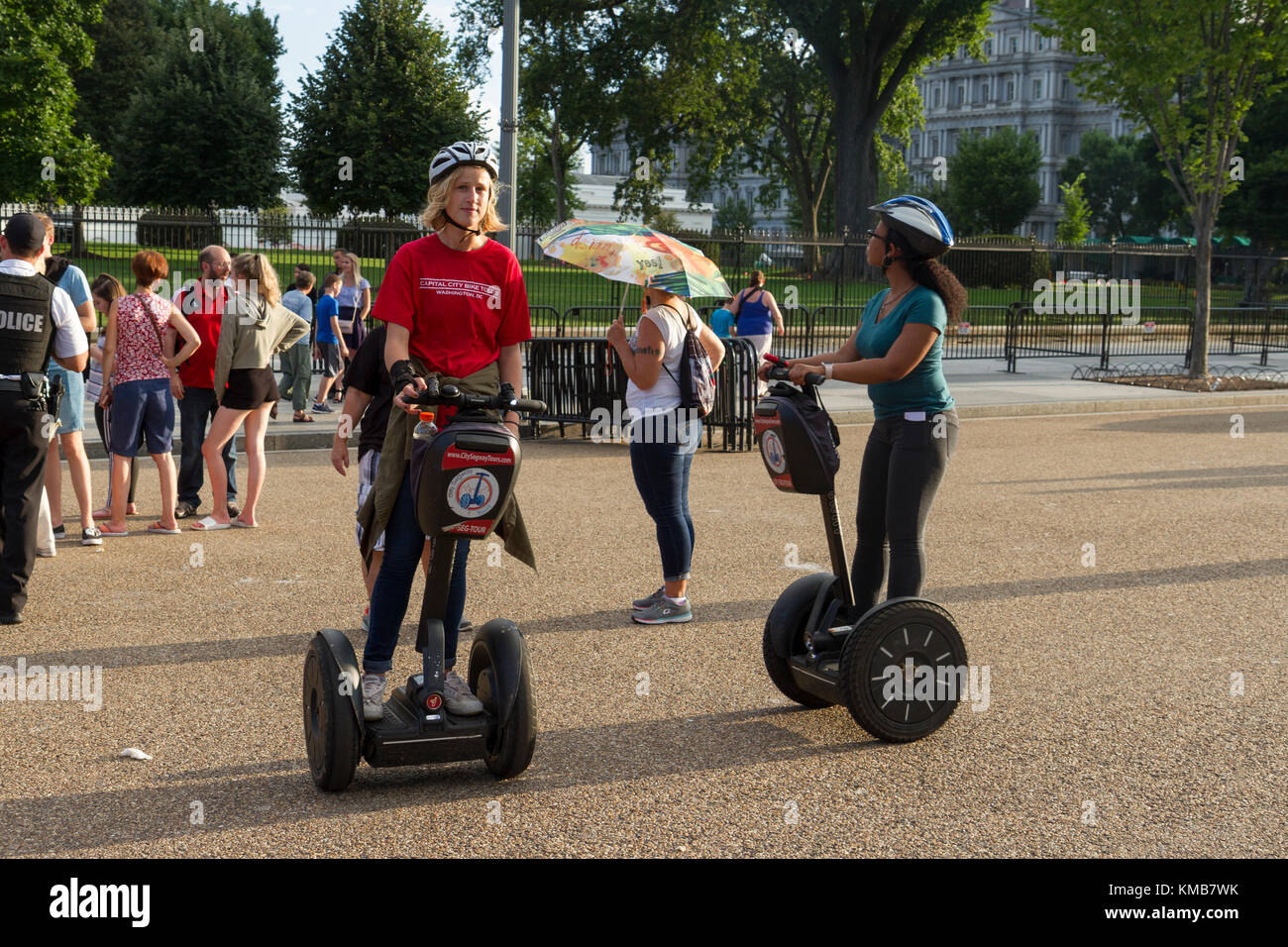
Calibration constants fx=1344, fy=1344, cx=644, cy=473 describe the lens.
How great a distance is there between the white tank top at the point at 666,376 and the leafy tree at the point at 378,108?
3472cm

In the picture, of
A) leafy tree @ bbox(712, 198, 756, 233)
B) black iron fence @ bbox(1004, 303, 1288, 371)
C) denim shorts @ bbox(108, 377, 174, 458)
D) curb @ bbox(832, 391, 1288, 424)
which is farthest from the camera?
leafy tree @ bbox(712, 198, 756, 233)

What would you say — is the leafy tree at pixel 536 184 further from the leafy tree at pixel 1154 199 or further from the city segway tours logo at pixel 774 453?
the city segway tours logo at pixel 774 453

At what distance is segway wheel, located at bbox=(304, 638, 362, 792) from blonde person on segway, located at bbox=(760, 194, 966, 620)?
5.94ft

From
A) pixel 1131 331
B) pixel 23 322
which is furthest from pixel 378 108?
pixel 23 322

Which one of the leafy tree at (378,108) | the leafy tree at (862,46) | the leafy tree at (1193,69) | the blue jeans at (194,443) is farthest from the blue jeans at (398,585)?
the leafy tree at (862,46)

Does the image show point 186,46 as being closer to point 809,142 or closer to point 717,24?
point 717,24

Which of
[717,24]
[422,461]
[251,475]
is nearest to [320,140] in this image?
[717,24]

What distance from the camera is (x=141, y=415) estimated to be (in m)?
8.38

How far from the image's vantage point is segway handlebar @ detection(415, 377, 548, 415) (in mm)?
3918

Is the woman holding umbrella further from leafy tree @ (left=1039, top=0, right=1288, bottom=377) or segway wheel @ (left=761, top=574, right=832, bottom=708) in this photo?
leafy tree @ (left=1039, top=0, right=1288, bottom=377)

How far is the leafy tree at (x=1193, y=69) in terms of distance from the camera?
19734 mm
